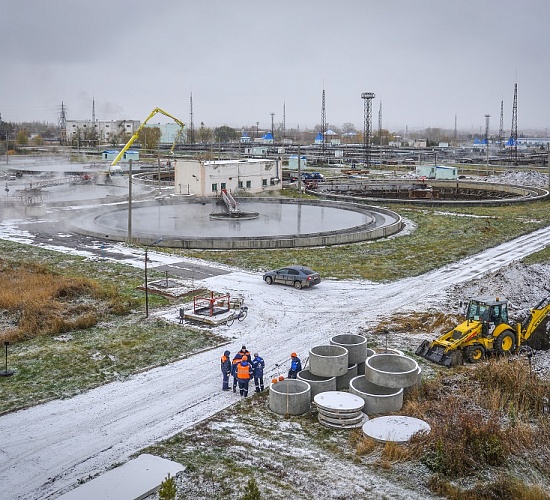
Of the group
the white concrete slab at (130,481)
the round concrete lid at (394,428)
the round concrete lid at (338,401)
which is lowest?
the white concrete slab at (130,481)

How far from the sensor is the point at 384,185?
61500 millimetres

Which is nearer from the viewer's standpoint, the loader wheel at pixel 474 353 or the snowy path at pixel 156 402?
the snowy path at pixel 156 402

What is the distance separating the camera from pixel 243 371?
44.4 ft

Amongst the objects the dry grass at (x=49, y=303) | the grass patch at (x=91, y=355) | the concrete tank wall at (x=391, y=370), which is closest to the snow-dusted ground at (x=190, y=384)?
the grass patch at (x=91, y=355)

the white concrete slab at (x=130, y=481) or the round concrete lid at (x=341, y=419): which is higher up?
the round concrete lid at (x=341, y=419)

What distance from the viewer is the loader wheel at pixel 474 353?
15.3m

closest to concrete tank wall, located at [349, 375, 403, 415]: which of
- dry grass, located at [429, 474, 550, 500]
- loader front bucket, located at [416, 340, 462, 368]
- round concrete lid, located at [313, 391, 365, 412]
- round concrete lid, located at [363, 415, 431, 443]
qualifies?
round concrete lid, located at [313, 391, 365, 412]

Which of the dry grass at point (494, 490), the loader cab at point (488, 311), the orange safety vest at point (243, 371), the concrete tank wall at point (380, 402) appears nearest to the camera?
the dry grass at point (494, 490)

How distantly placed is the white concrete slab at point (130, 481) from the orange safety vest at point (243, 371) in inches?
123

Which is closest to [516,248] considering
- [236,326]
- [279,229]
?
[279,229]

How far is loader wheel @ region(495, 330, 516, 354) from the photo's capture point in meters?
15.6

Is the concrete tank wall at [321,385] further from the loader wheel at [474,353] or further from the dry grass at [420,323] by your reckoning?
the dry grass at [420,323]

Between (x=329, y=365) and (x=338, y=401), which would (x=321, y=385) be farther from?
(x=338, y=401)

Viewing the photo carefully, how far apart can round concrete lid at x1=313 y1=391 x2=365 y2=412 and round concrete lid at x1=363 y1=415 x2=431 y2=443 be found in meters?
0.44
